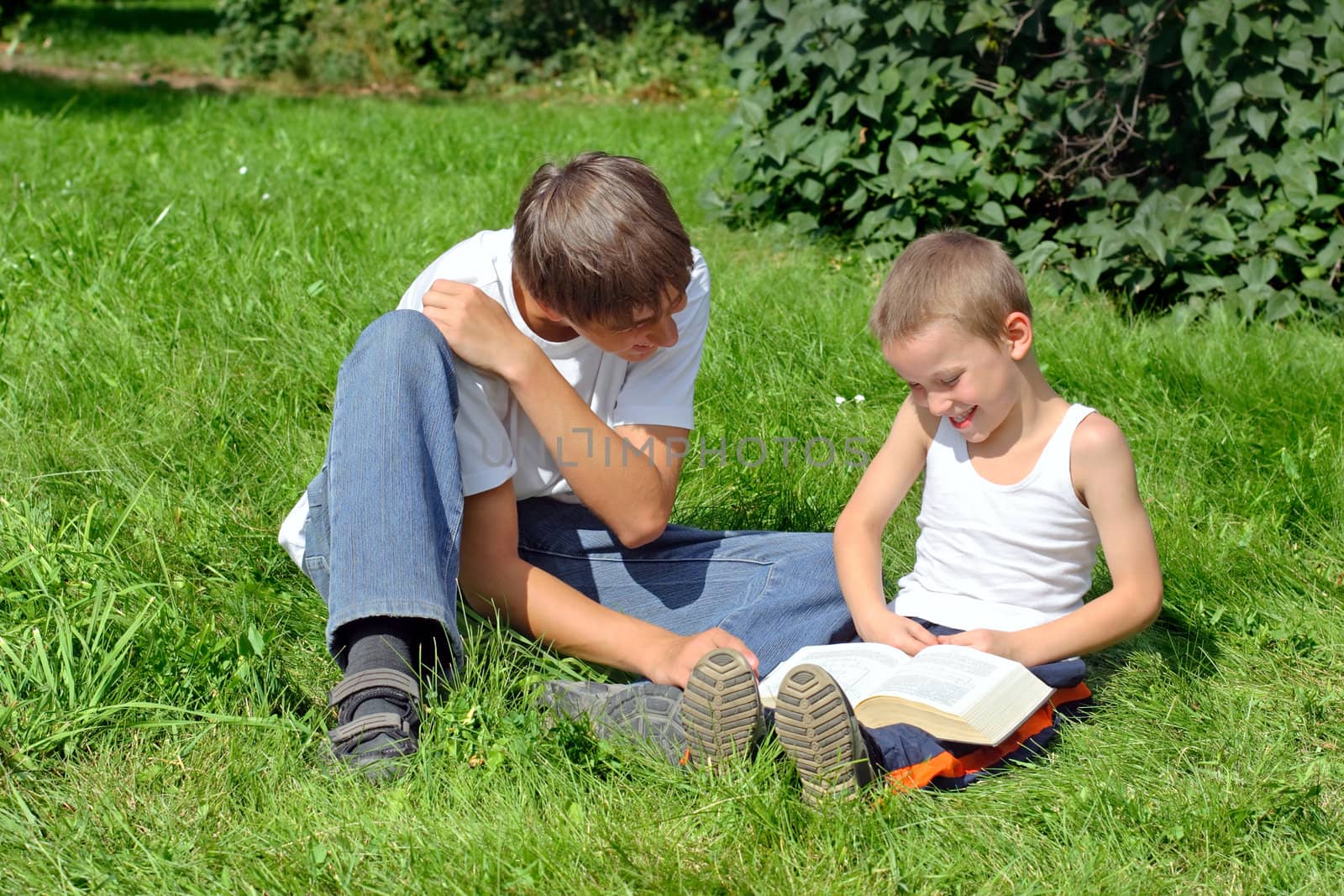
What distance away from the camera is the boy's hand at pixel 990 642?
202 cm

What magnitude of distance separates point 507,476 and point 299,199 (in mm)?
3129

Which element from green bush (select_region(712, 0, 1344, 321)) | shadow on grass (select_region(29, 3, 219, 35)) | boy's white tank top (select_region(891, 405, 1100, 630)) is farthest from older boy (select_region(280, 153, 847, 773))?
shadow on grass (select_region(29, 3, 219, 35))

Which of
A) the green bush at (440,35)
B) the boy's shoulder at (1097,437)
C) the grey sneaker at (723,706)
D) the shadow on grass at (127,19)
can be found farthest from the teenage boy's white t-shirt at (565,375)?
the shadow on grass at (127,19)

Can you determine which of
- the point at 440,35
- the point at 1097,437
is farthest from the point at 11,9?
the point at 1097,437

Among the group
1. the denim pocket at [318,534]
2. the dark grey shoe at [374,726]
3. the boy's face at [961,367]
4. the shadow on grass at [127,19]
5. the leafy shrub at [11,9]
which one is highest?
the boy's face at [961,367]

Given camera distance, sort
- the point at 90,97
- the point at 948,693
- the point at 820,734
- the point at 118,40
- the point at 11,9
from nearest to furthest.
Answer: the point at 820,734, the point at 948,693, the point at 90,97, the point at 11,9, the point at 118,40

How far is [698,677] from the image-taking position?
1.78 metres

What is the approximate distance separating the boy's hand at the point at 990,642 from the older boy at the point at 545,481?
347 mm

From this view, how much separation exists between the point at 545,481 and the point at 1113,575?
102 centimetres

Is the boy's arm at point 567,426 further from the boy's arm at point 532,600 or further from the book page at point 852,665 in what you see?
the book page at point 852,665

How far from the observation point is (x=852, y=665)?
2.08 m

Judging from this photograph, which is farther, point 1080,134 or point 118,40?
point 118,40

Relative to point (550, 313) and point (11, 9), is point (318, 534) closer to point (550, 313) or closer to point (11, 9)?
point (550, 313)

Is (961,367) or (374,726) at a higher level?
(961,367)
